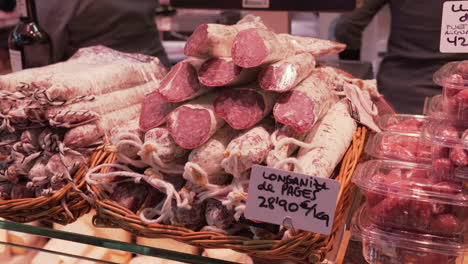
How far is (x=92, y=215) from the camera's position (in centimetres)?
117

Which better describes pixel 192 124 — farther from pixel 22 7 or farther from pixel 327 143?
pixel 22 7

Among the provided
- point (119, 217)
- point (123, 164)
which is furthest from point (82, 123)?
point (119, 217)

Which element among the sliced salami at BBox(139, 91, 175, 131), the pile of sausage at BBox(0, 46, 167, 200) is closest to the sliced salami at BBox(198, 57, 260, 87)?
the sliced salami at BBox(139, 91, 175, 131)

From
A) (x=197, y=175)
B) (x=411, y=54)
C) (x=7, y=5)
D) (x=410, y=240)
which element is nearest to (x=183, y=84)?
(x=197, y=175)

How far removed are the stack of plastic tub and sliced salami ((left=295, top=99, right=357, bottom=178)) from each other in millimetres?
69

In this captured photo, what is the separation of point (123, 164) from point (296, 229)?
43 centimetres

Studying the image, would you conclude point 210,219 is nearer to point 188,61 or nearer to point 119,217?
point 119,217

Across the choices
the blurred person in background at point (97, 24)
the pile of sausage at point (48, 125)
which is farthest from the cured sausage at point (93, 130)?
the blurred person in background at point (97, 24)

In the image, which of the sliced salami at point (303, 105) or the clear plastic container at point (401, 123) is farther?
the clear plastic container at point (401, 123)

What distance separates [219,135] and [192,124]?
0.07 meters

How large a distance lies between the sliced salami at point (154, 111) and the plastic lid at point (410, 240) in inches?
18.6

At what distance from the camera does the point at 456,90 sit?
40.9 inches

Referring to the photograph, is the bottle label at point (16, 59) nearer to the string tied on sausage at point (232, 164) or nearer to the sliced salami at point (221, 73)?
the sliced salami at point (221, 73)

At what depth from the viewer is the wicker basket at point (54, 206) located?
3.63 ft
